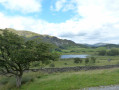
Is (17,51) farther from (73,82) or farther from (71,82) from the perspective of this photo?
(73,82)

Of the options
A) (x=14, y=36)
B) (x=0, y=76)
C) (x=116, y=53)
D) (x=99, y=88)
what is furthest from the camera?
(x=116, y=53)

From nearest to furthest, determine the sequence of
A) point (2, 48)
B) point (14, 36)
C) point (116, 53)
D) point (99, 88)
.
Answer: point (99, 88) < point (2, 48) < point (14, 36) < point (116, 53)

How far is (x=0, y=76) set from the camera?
690 inches

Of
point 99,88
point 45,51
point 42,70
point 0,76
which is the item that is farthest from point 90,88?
point 0,76

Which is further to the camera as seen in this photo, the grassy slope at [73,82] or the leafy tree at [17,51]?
the leafy tree at [17,51]

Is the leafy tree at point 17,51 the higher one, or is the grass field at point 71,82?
the leafy tree at point 17,51

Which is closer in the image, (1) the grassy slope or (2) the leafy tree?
(1) the grassy slope

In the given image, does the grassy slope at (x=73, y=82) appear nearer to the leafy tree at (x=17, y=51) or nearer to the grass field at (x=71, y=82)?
the grass field at (x=71, y=82)

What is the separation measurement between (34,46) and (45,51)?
4.01ft

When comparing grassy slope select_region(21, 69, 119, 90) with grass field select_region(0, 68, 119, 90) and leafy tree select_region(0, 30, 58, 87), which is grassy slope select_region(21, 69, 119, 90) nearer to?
grass field select_region(0, 68, 119, 90)

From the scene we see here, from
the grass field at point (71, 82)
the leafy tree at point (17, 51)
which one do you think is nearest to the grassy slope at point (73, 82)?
the grass field at point (71, 82)

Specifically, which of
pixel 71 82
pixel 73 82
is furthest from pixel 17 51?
pixel 73 82

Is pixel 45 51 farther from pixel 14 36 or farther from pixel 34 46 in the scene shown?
pixel 14 36

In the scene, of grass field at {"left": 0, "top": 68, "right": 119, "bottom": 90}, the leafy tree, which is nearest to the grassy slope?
grass field at {"left": 0, "top": 68, "right": 119, "bottom": 90}
